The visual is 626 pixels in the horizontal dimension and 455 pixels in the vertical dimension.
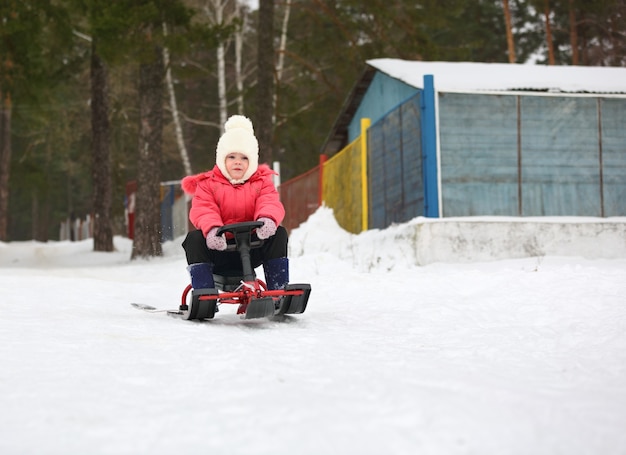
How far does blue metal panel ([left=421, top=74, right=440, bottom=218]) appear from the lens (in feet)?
34.3

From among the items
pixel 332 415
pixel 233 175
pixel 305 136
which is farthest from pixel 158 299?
pixel 305 136

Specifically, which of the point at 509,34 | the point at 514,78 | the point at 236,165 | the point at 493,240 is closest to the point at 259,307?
the point at 236,165

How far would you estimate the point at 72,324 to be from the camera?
16.8 ft

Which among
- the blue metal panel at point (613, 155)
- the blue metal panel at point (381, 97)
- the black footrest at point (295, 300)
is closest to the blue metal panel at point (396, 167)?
the blue metal panel at point (381, 97)

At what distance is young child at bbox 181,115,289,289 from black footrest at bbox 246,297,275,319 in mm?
555

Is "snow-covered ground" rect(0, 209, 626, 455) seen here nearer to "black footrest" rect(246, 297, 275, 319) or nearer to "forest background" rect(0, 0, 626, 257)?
"black footrest" rect(246, 297, 275, 319)

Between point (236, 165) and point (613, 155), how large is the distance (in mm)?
7382

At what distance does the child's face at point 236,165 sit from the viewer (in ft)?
19.7

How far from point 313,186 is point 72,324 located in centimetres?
1184

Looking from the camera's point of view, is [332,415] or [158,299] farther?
[158,299]

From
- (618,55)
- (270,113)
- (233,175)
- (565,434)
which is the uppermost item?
(618,55)

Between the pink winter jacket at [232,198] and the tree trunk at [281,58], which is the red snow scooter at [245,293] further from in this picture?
the tree trunk at [281,58]

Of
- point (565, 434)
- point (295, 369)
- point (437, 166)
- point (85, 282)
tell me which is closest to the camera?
point (565, 434)

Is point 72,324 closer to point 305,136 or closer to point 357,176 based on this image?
point 357,176
